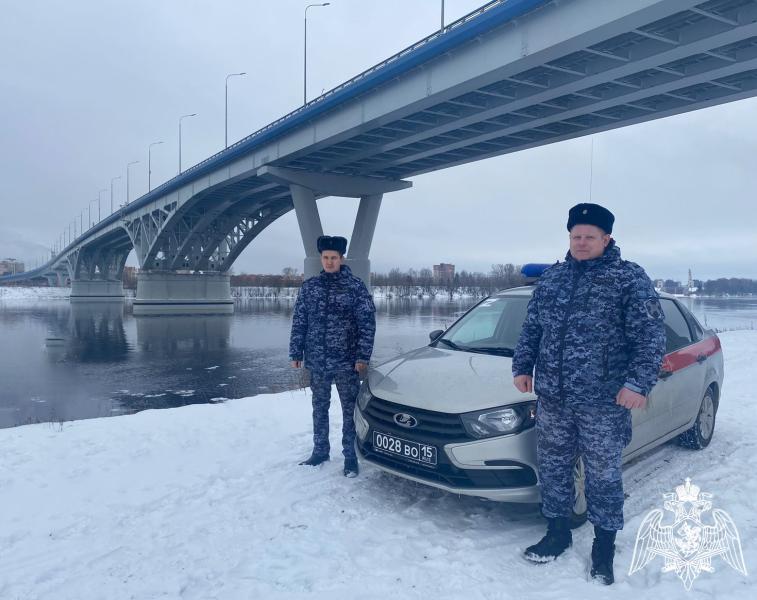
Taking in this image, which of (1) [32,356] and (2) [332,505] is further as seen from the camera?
(1) [32,356]

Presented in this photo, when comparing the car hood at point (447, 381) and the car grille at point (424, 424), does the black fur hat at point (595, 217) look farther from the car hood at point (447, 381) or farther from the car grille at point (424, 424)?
the car grille at point (424, 424)

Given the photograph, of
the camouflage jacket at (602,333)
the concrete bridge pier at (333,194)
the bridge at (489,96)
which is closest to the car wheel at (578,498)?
the camouflage jacket at (602,333)

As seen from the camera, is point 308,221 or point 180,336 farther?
point 308,221

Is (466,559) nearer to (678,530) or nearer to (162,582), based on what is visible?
(678,530)

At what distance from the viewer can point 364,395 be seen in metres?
4.02

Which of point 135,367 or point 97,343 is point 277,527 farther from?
point 97,343

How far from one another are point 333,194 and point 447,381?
28576 mm

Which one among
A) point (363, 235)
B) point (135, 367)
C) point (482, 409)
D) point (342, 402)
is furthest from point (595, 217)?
point (363, 235)

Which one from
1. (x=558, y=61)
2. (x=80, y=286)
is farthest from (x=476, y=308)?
(x=80, y=286)

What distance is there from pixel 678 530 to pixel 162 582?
10.0ft

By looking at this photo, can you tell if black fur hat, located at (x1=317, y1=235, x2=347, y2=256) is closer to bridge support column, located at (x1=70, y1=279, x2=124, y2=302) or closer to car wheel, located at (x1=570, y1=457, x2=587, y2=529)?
car wheel, located at (x1=570, y1=457, x2=587, y2=529)

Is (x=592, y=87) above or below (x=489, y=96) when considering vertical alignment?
below

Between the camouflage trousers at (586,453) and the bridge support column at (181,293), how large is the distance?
48.7 meters

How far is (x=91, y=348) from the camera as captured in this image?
76.1ft
